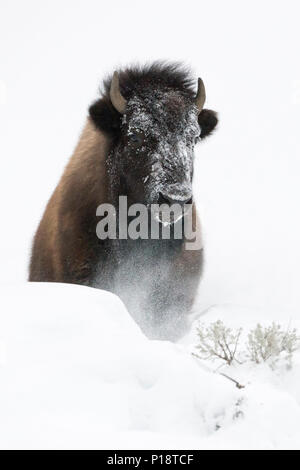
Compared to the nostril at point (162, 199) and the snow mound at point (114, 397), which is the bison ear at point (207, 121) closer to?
the nostril at point (162, 199)

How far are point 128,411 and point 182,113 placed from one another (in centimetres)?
351

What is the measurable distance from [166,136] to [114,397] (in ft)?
10.4

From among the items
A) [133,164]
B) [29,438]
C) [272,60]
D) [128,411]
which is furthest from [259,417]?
[272,60]

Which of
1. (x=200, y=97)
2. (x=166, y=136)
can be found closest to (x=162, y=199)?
(x=166, y=136)

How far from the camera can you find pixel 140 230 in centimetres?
554

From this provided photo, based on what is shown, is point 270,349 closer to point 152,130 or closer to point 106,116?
point 152,130

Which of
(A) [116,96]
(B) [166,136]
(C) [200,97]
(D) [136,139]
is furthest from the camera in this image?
(C) [200,97]

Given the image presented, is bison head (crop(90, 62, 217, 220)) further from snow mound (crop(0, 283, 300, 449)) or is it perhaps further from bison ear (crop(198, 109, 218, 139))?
snow mound (crop(0, 283, 300, 449))

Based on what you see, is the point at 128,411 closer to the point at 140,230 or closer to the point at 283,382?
the point at 283,382

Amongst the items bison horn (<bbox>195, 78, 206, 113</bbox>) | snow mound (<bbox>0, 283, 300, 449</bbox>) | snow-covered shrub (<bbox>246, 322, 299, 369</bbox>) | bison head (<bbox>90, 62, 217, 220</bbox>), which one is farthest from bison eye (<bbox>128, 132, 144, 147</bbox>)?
snow mound (<bbox>0, 283, 300, 449</bbox>)

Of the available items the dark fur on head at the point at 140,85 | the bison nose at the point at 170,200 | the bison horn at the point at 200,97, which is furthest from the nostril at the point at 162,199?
the bison horn at the point at 200,97

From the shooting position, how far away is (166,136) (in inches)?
202

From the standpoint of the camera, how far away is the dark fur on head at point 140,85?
18.1ft

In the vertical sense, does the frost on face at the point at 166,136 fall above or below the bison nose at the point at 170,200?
above
